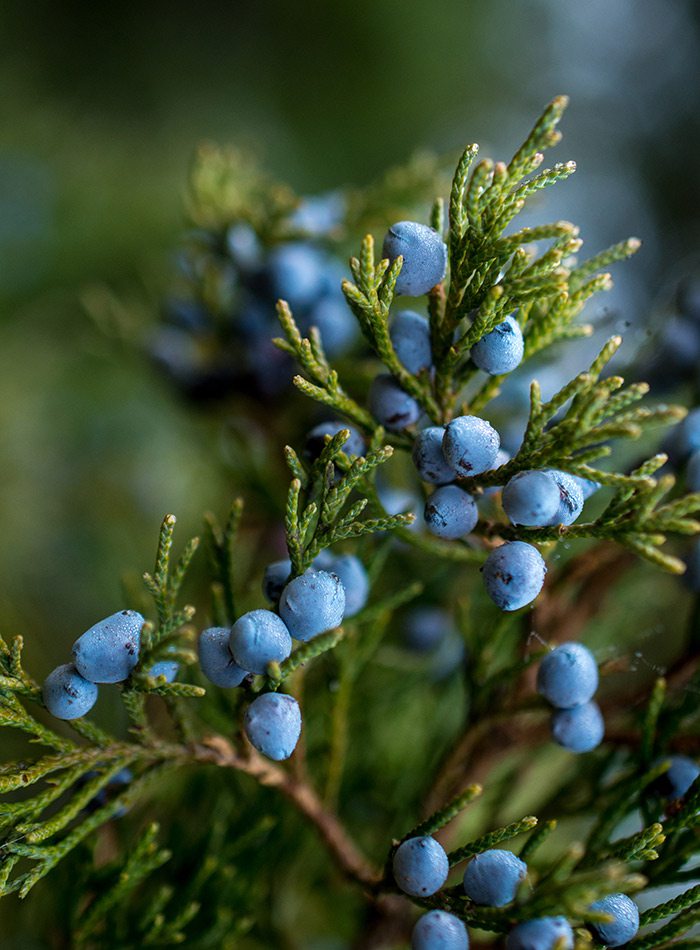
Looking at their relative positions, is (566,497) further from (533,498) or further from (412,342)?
(412,342)

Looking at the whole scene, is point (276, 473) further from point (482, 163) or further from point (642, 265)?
point (642, 265)

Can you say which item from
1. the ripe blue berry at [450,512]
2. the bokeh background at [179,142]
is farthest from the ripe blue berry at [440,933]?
the bokeh background at [179,142]

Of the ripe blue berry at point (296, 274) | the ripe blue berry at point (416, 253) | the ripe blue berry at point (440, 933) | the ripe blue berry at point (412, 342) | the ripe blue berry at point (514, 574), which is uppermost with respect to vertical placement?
the ripe blue berry at point (296, 274)

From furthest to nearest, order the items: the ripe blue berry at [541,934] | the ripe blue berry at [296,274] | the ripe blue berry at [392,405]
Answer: the ripe blue berry at [296,274] < the ripe blue berry at [392,405] < the ripe blue berry at [541,934]

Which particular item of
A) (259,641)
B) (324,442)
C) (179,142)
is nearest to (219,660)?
(259,641)

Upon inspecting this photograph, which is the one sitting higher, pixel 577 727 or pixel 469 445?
pixel 469 445

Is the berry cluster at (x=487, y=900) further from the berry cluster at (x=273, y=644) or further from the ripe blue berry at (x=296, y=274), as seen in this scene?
the ripe blue berry at (x=296, y=274)

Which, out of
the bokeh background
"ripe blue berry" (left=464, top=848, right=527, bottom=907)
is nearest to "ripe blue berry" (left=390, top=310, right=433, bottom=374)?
"ripe blue berry" (left=464, top=848, right=527, bottom=907)
